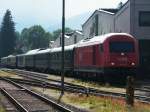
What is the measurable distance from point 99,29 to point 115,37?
118 ft

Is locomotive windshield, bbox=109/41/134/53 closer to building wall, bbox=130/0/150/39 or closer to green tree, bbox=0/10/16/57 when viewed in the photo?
building wall, bbox=130/0/150/39

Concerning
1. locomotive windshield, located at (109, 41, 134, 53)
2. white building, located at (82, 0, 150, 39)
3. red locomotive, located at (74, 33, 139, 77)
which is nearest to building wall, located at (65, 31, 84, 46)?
white building, located at (82, 0, 150, 39)

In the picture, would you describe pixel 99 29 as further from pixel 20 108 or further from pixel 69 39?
pixel 20 108

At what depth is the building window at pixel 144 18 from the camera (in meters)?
54.6

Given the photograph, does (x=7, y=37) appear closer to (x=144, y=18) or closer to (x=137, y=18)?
(x=144, y=18)

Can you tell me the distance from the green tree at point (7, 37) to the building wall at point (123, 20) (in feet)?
354

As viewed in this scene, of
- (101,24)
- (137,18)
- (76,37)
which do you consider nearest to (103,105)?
(137,18)

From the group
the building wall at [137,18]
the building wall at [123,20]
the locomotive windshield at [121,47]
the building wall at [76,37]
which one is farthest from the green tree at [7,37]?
the locomotive windshield at [121,47]

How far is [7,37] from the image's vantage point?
553 ft

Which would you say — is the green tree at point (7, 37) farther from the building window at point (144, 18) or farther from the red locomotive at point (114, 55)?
the red locomotive at point (114, 55)

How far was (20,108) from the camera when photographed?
1891 centimetres

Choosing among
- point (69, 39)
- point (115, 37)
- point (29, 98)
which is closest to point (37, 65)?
point (69, 39)

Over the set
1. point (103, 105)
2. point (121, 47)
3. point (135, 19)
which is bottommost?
point (103, 105)

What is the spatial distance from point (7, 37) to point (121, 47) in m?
136
